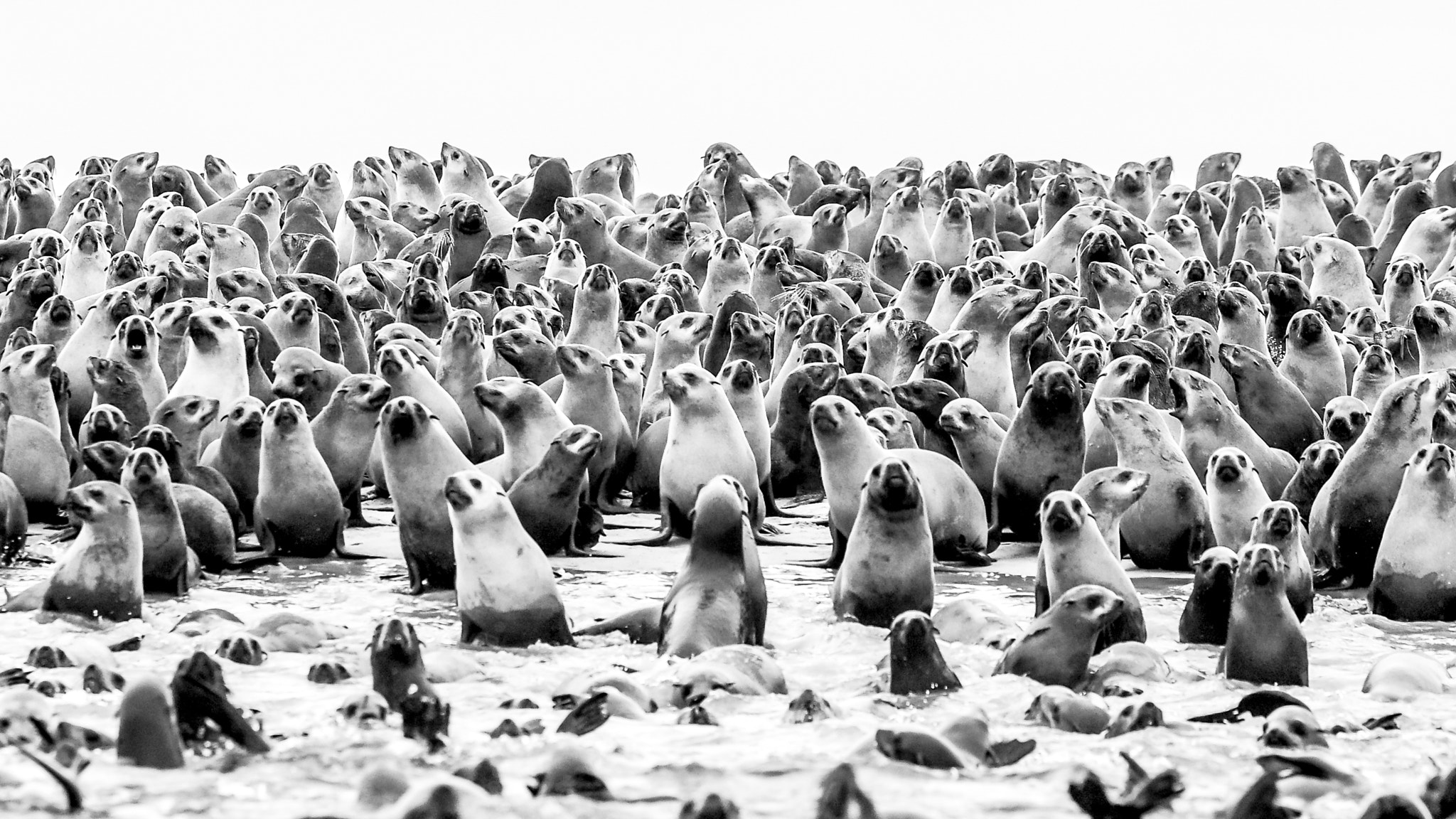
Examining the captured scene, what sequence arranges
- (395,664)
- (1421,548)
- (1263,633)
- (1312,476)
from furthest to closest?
(1312,476), (1421,548), (1263,633), (395,664)

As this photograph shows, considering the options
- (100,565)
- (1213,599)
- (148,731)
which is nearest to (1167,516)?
(1213,599)

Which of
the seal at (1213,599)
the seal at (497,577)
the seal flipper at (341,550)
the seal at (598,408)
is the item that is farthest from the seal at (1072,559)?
the seal at (598,408)

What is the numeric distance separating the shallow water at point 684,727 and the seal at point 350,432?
124 centimetres

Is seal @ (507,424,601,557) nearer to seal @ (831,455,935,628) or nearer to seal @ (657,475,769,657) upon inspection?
seal @ (657,475,769,657)

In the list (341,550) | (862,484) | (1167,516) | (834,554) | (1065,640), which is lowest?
(341,550)

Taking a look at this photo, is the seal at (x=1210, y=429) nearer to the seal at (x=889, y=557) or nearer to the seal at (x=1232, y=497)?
the seal at (x=1232, y=497)

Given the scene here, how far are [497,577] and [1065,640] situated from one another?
2.32 m

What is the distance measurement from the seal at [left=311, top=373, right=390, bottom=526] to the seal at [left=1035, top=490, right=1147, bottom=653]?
400 centimetres

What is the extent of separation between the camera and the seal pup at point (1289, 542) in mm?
8133

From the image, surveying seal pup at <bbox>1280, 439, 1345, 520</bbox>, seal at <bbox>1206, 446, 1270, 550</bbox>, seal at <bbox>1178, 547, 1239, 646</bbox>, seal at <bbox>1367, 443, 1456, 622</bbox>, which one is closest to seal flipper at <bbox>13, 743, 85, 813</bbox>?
seal at <bbox>1178, 547, 1239, 646</bbox>

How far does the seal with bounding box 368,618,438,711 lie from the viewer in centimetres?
647

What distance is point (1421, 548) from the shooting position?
27.7 feet

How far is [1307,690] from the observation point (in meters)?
6.95

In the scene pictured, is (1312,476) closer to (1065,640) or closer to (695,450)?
(695,450)
